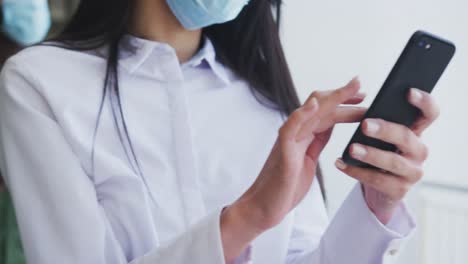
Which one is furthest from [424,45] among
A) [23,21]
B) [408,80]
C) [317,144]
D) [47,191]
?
[23,21]

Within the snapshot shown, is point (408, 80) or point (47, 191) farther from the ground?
point (408, 80)

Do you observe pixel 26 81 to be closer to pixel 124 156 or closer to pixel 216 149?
pixel 124 156

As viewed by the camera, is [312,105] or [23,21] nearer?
[312,105]

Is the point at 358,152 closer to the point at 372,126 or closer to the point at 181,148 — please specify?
the point at 372,126

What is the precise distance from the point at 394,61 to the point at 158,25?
0.73 metres

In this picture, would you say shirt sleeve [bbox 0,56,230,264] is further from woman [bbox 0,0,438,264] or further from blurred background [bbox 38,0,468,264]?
blurred background [bbox 38,0,468,264]

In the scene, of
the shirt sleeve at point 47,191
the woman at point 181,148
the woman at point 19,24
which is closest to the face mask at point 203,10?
the woman at point 181,148

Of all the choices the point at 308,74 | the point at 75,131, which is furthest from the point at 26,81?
the point at 308,74

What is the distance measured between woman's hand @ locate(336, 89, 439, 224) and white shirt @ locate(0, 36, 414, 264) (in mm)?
77

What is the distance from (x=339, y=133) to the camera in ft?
4.45

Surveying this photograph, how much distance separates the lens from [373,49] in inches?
52.9

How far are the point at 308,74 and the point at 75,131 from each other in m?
0.80

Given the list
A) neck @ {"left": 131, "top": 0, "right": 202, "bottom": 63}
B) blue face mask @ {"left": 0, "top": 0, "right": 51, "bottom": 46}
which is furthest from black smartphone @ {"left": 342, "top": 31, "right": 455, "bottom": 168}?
blue face mask @ {"left": 0, "top": 0, "right": 51, "bottom": 46}

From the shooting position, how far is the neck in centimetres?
77
